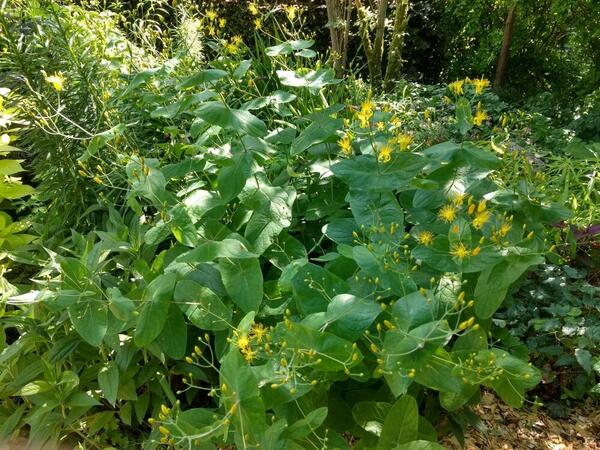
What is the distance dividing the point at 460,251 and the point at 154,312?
653 millimetres


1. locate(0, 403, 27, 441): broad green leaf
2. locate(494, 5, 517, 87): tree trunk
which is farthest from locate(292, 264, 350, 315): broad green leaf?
locate(494, 5, 517, 87): tree trunk

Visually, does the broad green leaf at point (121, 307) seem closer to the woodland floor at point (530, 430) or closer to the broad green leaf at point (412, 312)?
the broad green leaf at point (412, 312)

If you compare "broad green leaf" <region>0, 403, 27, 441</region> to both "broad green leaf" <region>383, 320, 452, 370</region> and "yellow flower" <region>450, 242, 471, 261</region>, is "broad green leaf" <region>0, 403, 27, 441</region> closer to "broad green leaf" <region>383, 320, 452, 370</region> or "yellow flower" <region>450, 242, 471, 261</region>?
"broad green leaf" <region>383, 320, 452, 370</region>

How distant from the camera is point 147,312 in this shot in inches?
47.6

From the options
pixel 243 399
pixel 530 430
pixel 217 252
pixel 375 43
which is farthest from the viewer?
pixel 375 43

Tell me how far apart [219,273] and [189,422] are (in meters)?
0.39

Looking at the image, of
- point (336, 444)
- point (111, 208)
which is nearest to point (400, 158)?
point (336, 444)

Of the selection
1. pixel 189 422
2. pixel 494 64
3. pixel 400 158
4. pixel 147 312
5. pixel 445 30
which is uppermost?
pixel 400 158

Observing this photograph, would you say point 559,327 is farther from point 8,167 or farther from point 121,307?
point 8,167

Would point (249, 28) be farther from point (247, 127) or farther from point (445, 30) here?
point (247, 127)

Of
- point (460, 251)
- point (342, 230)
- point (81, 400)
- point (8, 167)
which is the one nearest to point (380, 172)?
point (342, 230)

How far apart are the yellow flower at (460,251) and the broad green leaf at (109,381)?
0.87 metres

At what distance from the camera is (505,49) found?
5434 millimetres

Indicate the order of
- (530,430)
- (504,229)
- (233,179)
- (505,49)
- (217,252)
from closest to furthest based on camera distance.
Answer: (504,229) < (217,252) < (233,179) < (530,430) < (505,49)
